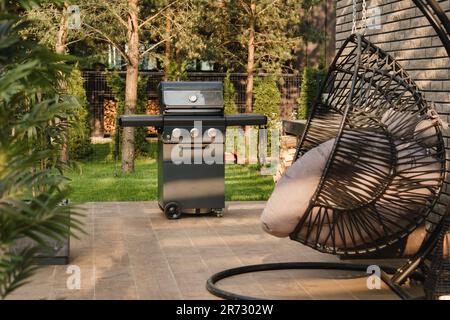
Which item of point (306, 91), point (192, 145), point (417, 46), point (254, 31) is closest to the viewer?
point (417, 46)

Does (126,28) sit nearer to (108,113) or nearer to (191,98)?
(108,113)

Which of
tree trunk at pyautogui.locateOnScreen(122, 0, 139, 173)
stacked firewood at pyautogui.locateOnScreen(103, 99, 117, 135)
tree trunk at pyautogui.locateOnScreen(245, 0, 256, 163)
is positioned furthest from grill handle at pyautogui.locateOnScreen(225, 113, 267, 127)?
stacked firewood at pyautogui.locateOnScreen(103, 99, 117, 135)

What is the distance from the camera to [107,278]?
6117 millimetres

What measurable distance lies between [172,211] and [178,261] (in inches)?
84.8

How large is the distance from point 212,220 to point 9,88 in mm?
5907

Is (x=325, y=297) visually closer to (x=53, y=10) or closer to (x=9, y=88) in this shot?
(x=9, y=88)

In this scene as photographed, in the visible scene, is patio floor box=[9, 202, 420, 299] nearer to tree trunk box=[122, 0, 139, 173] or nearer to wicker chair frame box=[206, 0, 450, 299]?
wicker chair frame box=[206, 0, 450, 299]

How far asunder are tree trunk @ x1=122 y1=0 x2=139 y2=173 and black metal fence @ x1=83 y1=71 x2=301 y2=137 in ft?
20.9

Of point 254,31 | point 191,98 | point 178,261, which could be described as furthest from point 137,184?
point 254,31

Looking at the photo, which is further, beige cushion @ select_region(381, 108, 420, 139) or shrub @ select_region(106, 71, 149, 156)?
shrub @ select_region(106, 71, 149, 156)

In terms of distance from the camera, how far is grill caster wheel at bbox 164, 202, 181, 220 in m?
8.84

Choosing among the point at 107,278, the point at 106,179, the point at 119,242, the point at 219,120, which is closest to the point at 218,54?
the point at 106,179

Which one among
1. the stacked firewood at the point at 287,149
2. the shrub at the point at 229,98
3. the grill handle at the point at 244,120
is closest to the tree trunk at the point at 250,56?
the shrub at the point at 229,98

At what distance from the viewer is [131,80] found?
16984 millimetres
